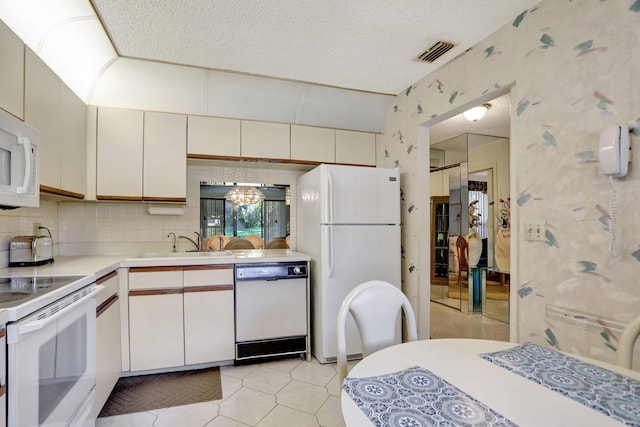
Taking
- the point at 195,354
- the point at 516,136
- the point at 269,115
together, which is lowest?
the point at 195,354

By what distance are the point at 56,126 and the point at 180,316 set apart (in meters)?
1.57

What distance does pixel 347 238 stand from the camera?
9.01ft

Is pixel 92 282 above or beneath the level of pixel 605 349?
above

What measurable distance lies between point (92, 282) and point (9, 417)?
0.80m

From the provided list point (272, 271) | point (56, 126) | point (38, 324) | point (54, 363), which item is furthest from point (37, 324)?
point (272, 271)

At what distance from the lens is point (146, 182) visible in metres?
2.75

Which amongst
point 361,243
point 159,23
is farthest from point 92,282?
point 361,243

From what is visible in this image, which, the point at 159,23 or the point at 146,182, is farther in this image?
the point at 146,182

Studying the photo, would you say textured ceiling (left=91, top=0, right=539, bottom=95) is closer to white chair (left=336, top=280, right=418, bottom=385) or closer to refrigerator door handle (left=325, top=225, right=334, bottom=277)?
refrigerator door handle (left=325, top=225, right=334, bottom=277)

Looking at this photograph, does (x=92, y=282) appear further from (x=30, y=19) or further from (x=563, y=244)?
(x=563, y=244)

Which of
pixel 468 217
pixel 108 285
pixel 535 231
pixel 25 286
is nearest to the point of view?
pixel 25 286

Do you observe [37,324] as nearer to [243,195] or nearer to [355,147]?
[243,195]

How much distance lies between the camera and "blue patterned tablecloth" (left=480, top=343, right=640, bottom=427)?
79 cm

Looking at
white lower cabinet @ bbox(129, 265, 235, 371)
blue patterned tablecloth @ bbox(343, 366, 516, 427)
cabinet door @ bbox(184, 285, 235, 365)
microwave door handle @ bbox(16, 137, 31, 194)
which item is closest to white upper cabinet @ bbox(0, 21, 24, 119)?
microwave door handle @ bbox(16, 137, 31, 194)
